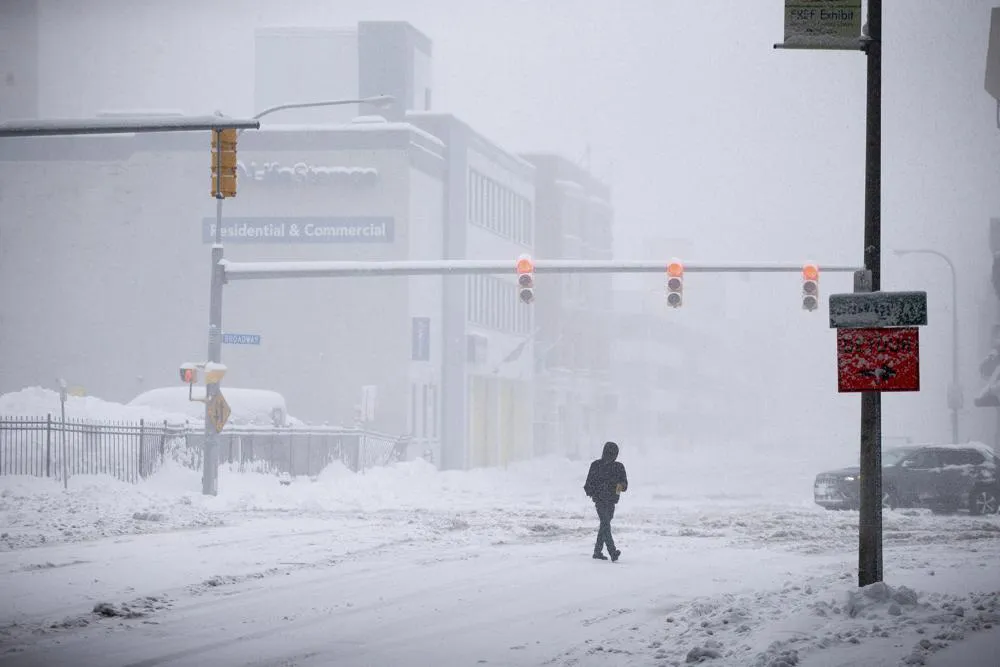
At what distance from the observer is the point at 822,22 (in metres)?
14.4

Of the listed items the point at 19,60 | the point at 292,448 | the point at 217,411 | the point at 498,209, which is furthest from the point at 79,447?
the point at 19,60

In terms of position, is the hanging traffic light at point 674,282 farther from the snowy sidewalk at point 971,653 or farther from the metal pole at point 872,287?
the snowy sidewalk at point 971,653

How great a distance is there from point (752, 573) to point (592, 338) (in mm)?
73460

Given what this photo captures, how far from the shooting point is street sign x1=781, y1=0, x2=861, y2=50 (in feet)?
47.0

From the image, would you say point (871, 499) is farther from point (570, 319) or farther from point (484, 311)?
point (570, 319)

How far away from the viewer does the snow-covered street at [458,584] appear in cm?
1265

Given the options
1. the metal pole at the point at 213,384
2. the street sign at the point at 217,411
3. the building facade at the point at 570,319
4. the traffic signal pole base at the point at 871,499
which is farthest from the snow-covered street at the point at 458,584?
the building facade at the point at 570,319

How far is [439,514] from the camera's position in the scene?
31.6 metres

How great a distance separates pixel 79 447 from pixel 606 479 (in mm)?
19001

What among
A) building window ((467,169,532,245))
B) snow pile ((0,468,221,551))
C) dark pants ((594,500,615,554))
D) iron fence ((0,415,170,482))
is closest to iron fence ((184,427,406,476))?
iron fence ((0,415,170,482))

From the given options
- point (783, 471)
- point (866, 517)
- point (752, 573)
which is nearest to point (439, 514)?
point (752, 573)

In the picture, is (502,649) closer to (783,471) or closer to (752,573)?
(752,573)

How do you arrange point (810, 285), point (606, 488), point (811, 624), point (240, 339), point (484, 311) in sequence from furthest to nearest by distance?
point (484, 311), point (240, 339), point (810, 285), point (606, 488), point (811, 624)

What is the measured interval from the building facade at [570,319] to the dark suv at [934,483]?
47.3m
